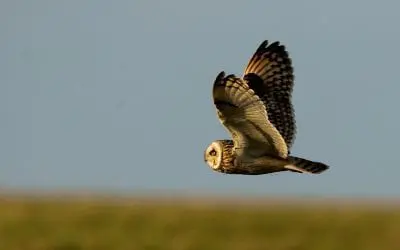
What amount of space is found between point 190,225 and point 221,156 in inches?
268

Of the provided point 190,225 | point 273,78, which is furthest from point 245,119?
point 190,225

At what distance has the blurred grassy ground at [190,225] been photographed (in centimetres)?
1570

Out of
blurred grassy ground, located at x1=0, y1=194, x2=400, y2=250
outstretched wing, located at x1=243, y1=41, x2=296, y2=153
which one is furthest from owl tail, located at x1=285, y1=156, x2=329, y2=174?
blurred grassy ground, located at x1=0, y1=194, x2=400, y2=250

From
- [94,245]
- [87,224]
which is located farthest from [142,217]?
[94,245]

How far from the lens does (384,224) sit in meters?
17.2

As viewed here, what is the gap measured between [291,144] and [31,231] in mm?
6840

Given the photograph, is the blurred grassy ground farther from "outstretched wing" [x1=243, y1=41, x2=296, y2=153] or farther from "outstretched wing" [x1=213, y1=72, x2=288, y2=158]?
"outstretched wing" [x1=213, y1=72, x2=288, y2=158]

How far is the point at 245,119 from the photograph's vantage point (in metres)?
9.66

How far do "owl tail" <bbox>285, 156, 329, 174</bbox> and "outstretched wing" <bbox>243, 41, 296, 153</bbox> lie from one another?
0.63m

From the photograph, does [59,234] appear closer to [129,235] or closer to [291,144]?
[129,235]

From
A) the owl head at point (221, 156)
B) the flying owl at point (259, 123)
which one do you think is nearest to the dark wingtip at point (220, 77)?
the flying owl at point (259, 123)

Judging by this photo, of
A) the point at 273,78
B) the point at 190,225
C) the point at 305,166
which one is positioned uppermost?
the point at 190,225

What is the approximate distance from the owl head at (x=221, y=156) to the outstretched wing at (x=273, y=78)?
1.98ft

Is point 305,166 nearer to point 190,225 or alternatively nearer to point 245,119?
point 245,119
